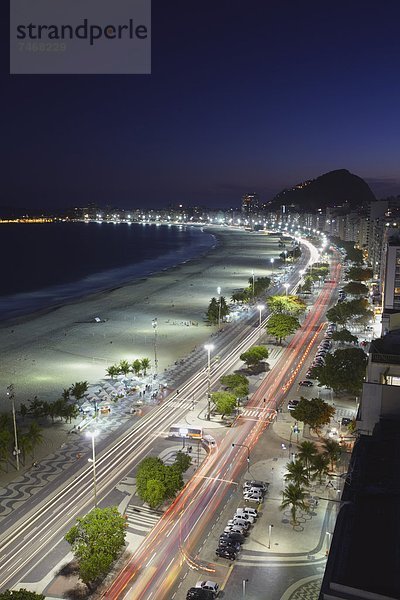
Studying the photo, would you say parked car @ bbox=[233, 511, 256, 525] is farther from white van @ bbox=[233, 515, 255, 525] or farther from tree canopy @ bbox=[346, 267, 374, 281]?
tree canopy @ bbox=[346, 267, 374, 281]

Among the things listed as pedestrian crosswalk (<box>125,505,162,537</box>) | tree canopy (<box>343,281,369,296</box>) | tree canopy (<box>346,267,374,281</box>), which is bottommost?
pedestrian crosswalk (<box>125,505,162,537</box>)

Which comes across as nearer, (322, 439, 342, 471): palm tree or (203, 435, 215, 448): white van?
(322, 439, 342, 471): palm tree

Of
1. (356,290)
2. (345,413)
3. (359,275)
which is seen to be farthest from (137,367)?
(359,275)

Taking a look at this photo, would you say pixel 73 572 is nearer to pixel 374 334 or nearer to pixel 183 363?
pixel 183 363

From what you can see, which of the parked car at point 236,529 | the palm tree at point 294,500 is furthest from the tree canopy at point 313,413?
the parked car at point 236,529

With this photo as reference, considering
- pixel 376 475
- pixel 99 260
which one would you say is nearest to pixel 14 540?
pixel 376 475

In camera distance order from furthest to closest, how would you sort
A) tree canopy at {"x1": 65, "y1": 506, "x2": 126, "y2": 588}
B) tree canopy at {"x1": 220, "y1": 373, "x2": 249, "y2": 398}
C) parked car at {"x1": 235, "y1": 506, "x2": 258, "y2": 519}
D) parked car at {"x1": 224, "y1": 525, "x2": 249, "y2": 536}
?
tree canopy at {"x1": 220, "y1": 373, "x2": 249, "y2": 398}, parked car at {"x1": 235, "y1": 506, "x2": 258, "y2": 519}, parked car at {"x1": 224, "y1": 525, "x2": 249, "y2": 536}, tree canopy at {"x1": 65, "y1": 506, "x2": 126, "y2": 588}

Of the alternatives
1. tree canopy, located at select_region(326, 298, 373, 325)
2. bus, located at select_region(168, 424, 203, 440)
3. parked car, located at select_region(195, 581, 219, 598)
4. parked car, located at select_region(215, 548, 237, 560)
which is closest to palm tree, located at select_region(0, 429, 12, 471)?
bus, located at select_region(168, 424, 203, 440)

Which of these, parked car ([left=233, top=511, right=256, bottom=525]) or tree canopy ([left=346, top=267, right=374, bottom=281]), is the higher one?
tree canopy ([left=346, top=267, right=374, bottom=281])

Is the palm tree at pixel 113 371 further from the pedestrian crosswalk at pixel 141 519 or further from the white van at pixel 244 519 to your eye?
the white van at pixel 244 519
